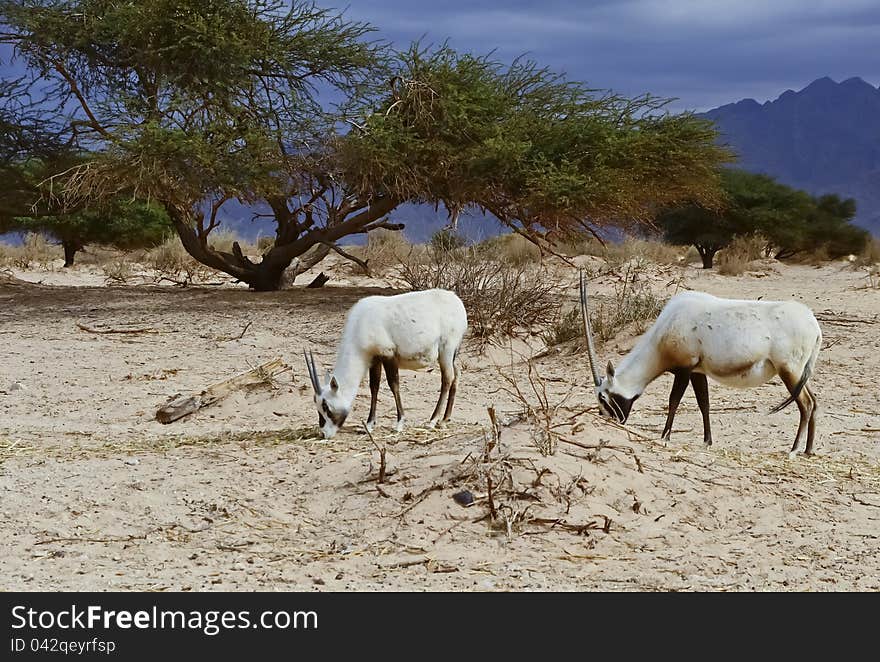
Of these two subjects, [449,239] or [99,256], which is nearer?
[449,239]

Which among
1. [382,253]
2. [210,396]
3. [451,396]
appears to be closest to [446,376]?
[451,396]

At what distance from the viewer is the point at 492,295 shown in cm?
1358

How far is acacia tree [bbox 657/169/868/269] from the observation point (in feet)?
107

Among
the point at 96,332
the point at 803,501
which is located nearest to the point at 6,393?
the point at 96,332

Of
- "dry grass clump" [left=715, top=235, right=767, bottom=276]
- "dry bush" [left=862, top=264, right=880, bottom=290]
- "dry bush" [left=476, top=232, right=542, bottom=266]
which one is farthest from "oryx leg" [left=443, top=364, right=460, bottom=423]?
"dry grass clump" [left=715, top=235, right=767, bottom=276]

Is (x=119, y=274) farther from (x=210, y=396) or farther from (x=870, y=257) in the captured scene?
(x=870, y=257)

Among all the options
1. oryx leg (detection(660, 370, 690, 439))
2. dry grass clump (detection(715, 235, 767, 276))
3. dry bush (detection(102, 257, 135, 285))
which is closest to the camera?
oryx leg (detection(660, 370, 690, 439))

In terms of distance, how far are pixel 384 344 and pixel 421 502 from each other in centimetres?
213

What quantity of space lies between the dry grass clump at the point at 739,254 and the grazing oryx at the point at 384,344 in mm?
19034

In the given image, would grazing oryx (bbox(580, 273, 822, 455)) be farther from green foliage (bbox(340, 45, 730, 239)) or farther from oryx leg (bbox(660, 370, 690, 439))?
green foliage (bbox(340, 45, 730, 239))

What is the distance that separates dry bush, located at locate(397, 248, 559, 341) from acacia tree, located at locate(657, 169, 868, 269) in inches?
Answer: 676

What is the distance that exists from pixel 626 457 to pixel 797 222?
2903 cm

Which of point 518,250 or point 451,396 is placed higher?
point 451,396

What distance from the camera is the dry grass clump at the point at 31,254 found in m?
28.0
